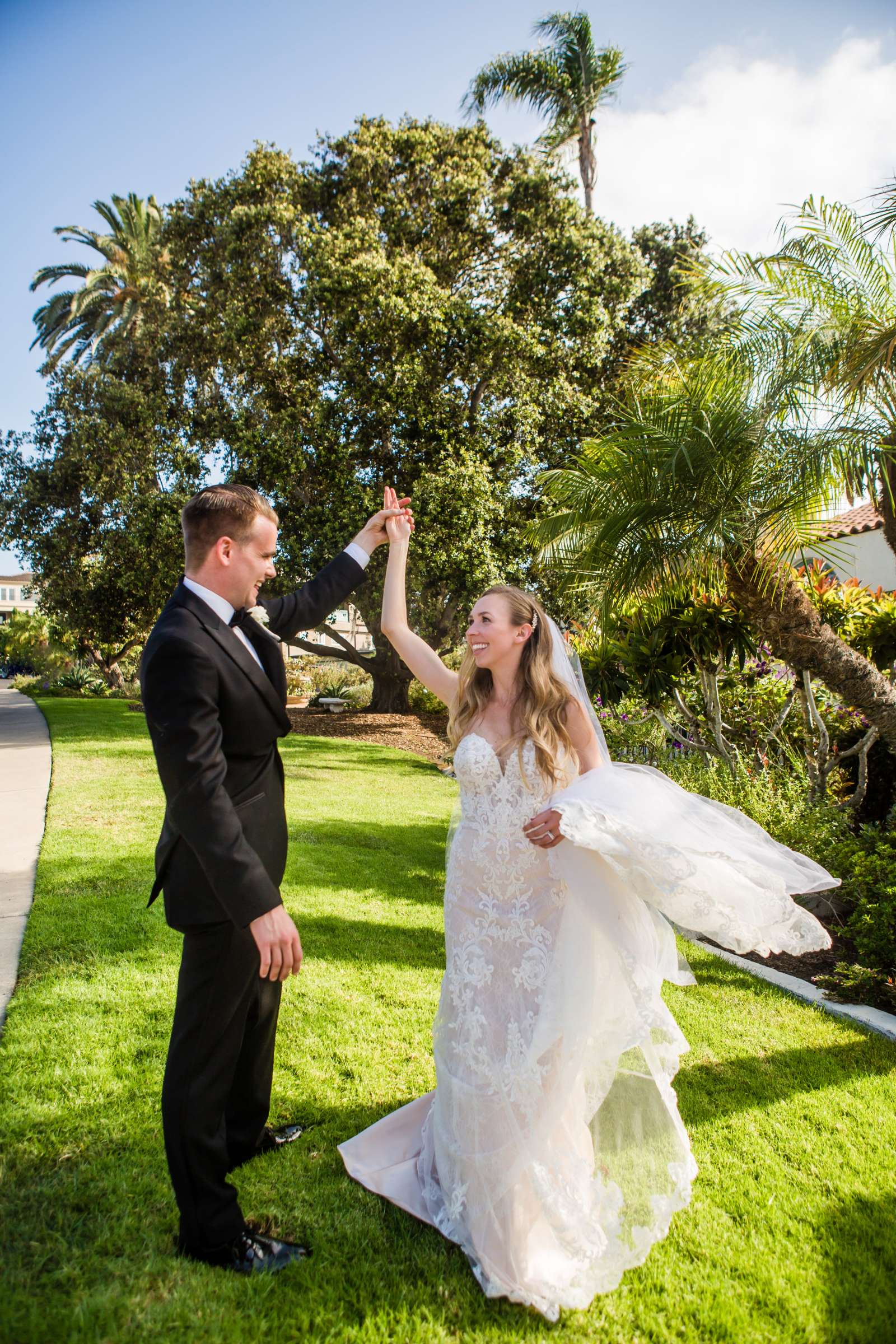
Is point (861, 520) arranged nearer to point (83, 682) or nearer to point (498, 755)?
point (498, 755)

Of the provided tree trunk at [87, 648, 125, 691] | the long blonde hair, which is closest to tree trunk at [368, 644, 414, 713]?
tree trunk at [87, 648, 125, 691]

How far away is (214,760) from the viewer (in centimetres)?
214

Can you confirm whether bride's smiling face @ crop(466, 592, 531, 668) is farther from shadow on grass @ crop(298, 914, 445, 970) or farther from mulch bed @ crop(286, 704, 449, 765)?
mulch bed @ crop(286, 704, 449, 765)

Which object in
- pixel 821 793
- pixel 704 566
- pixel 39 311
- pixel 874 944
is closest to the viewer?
pixel 874 944

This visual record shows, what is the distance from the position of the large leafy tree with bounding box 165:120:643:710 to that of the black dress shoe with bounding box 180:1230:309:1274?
12.8m

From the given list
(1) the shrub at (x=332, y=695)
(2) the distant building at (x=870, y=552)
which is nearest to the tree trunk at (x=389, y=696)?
(1) the shrub at (x=332, y=695)

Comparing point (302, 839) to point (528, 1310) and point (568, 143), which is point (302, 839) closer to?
point (528, 1310)

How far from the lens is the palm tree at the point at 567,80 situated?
20938mm

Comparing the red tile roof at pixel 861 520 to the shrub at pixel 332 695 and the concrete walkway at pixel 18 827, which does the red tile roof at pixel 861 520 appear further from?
the shrub at pixel 332 695

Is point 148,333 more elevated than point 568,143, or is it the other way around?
point 568,143

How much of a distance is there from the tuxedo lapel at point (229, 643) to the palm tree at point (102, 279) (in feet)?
92.6

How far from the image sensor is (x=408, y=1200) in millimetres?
2756

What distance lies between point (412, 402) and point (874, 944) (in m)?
13.3

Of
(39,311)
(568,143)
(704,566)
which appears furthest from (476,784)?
(39,311)
